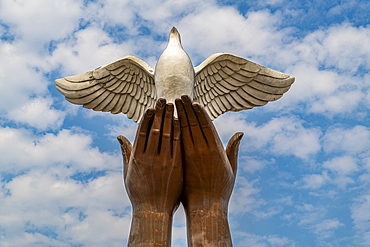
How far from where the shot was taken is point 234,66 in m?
7.45

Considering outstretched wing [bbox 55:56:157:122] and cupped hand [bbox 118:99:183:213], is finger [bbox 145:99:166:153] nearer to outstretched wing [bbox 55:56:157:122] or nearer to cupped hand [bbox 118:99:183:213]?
cupped hand [bbox 118:99:183:213]

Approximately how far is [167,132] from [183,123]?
0.89 feet

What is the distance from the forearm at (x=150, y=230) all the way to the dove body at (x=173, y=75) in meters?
1.97

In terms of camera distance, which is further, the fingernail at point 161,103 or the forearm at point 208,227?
the forearm at point 208,227

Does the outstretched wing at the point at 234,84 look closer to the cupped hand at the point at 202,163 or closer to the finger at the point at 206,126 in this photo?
the cupped hand at the point at 202,163

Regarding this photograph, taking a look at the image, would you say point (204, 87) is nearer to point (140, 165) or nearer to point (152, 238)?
point (140, 165)

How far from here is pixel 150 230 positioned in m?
5.48

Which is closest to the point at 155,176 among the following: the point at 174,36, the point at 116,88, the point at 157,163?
the point at 157,163

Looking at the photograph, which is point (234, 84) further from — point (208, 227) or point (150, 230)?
point (150, 230)

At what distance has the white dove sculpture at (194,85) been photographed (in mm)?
7199

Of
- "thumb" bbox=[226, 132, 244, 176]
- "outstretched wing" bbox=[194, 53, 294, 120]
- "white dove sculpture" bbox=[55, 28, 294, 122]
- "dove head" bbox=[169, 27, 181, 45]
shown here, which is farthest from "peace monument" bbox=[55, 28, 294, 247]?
"outstretched wing" bbox=[194, 53, 294, 120]

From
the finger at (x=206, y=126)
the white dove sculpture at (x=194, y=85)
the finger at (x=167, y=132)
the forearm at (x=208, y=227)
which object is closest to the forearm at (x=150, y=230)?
the forearm at (x=208, y=227)

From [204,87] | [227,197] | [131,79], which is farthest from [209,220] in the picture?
[131,79]

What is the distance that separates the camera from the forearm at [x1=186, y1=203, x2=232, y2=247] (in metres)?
5.48
